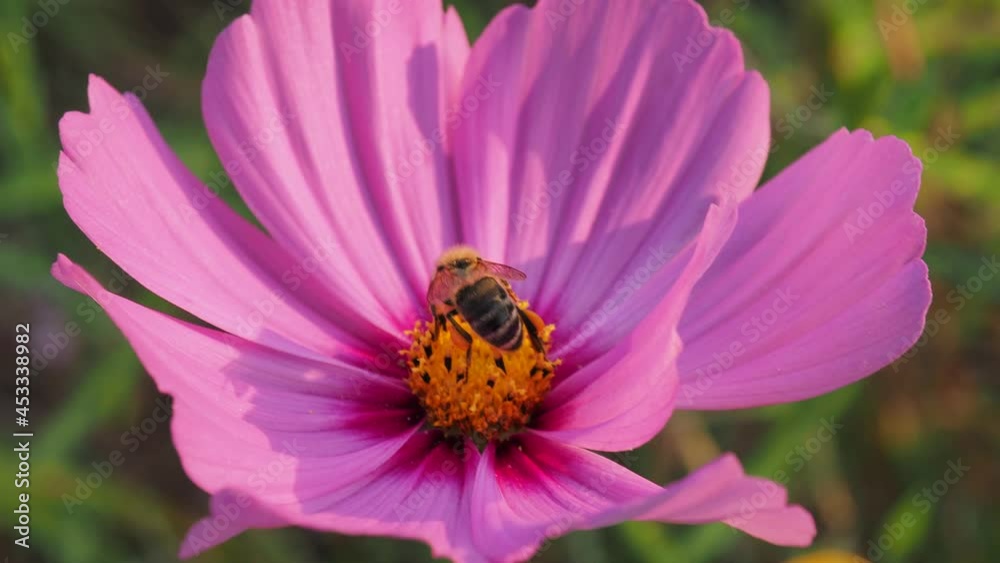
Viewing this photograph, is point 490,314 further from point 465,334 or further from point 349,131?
point 349,131

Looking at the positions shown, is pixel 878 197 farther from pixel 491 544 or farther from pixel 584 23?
pixel 491 544

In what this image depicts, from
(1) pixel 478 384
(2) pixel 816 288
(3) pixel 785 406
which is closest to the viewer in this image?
(2) pixel 816 288

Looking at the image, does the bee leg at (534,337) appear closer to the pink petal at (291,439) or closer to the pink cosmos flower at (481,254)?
the pink cosmos flower at (481,254)

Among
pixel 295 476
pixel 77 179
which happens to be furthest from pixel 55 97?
pixel 295 476

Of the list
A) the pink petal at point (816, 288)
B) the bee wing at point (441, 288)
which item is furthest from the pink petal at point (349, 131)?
the pink petal at point (816, 288)

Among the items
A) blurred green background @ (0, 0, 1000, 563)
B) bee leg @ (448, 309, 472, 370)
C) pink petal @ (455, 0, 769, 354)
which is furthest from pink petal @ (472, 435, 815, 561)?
blurred green background @ (0, 0, 1000, 563)

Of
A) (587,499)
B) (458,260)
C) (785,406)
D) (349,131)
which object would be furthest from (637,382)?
(785,406)

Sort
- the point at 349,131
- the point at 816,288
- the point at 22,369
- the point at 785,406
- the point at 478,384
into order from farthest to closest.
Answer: the point at 22,369
the point at 785,406
the point at 349,131
the point at 478,384
the point at 816,288
